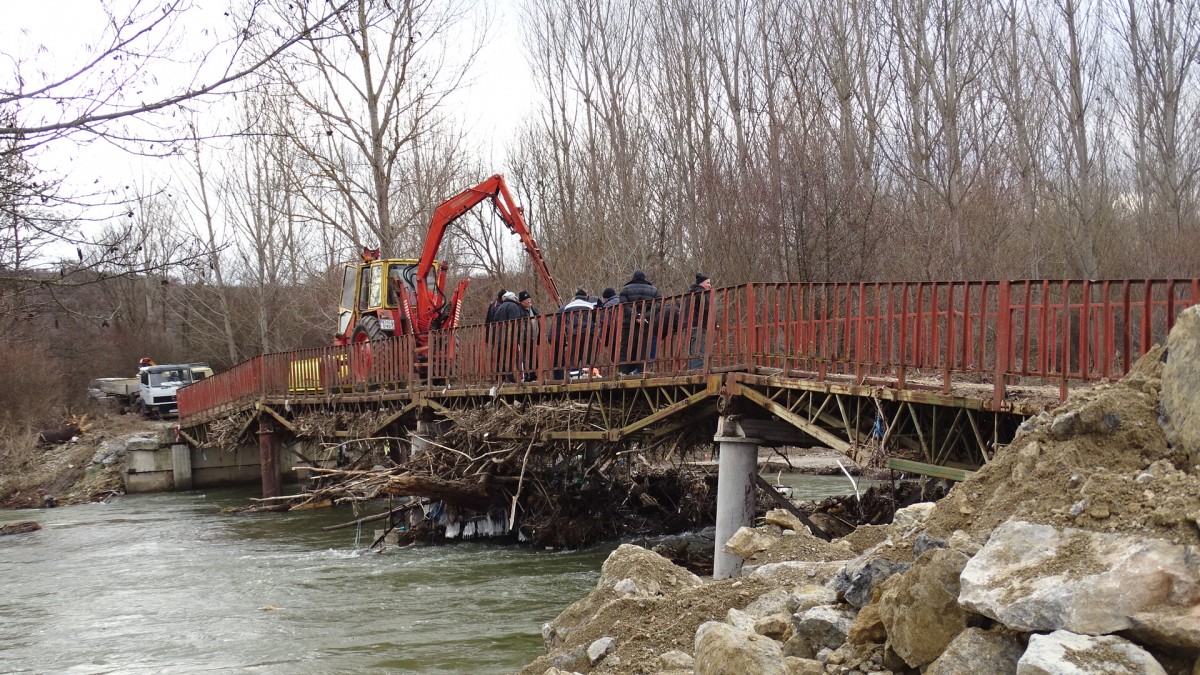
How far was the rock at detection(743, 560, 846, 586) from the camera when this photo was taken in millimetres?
6438

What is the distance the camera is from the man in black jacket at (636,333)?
12516mm

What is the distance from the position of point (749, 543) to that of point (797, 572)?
5.94ft

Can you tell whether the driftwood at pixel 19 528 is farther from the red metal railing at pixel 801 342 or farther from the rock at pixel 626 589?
the rock at pixel 626 589

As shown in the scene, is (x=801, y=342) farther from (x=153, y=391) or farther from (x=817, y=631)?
(x=153, y=391)

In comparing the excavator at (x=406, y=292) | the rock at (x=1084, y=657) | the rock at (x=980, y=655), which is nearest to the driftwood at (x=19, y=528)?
the excavator at (x=406, y=292)

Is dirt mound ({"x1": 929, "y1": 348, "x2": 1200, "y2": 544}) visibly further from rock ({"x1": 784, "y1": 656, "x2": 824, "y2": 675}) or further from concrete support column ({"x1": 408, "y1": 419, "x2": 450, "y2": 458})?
concrete support column ({"x1": 408, "y1": 419, "x2": 450, "y2": 458})

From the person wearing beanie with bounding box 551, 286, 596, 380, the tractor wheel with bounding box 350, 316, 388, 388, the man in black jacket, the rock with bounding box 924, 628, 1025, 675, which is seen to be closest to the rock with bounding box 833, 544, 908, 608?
the rock with bounding box 924, 628, 1025, 675

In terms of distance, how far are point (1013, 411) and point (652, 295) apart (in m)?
7.16

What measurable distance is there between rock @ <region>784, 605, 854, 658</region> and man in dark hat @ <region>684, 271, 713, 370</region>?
648 centimetres

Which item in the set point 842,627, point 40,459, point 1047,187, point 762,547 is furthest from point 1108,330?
point 40,459

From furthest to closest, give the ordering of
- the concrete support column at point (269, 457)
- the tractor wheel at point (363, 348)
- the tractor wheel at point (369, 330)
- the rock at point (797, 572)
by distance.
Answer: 1. the concrete support column at point (269, 457)
2. the tractor wheel at point (369, 330)
3. the tractor wheel at point (363, 348)
4. the rock at point (797, 572)

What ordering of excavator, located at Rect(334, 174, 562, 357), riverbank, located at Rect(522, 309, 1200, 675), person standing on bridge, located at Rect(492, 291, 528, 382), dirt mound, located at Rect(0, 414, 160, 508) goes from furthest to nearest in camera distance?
dirt mound, located at Rect(0, 414, 160, 508), excavator, located at Rect(334, 174, 562, 357), person standing on bridge, located at Rect(492, 291, 528, 382), riverbank, located at Rect(522, 309, 1200, 675)

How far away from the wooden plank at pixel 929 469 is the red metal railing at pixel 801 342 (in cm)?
68

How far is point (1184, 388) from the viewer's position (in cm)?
464
